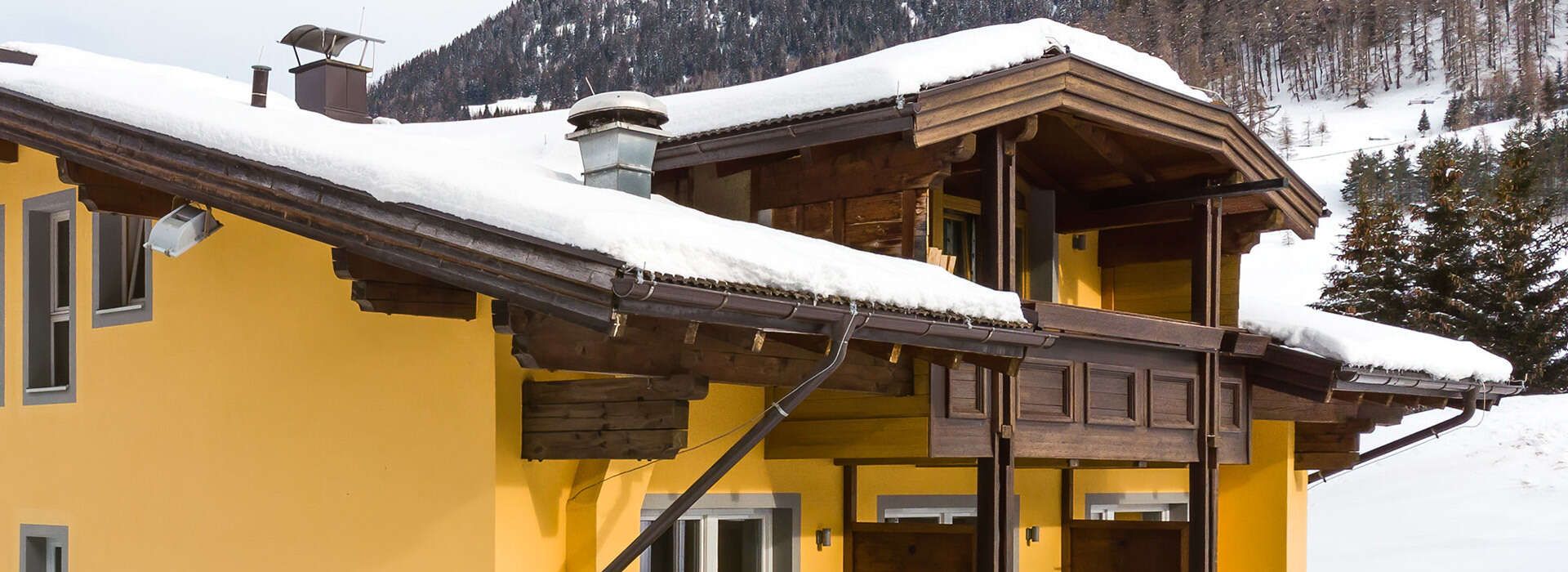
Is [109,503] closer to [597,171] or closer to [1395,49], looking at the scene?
[597,171]

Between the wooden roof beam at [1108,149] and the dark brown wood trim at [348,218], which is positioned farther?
the wooden roof beam at [1108,149]

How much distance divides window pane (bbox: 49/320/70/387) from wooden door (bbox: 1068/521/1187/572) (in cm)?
744

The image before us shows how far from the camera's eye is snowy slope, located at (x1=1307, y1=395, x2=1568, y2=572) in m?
18.5

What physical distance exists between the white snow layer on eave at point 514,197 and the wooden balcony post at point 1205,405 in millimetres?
3310

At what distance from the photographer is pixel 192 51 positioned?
108 feet

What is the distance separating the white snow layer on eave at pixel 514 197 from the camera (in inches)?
217

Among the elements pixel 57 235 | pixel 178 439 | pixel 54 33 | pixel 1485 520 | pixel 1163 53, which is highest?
pixel 1163 53

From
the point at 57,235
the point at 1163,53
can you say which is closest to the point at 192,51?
the point at 57,235

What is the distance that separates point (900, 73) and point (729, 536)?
3.11 metres

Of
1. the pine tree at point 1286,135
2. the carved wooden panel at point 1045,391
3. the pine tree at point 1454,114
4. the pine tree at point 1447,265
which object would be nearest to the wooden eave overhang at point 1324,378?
the carved wooden panel at point 1045,391

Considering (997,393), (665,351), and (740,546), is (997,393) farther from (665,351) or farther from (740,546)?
(665,351)

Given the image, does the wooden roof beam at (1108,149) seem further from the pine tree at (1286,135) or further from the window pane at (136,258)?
the pine tree at (1286,135)

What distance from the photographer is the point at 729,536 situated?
9180 millimetres

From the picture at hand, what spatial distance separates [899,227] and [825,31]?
10890 centimetres
